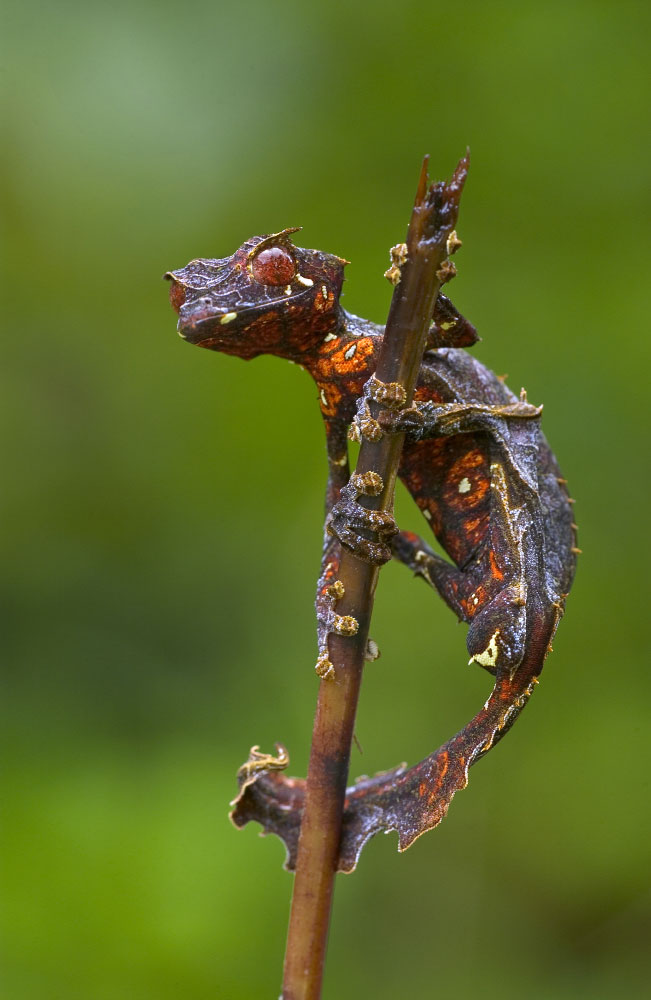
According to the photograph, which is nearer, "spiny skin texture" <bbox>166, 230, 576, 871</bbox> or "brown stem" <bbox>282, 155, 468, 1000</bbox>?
"brown stem" <bbox>282, 155, 468, 1000</bbox>

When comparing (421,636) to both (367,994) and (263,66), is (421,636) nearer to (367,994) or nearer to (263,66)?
(367,994)

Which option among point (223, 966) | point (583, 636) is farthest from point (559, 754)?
point (223, 966)

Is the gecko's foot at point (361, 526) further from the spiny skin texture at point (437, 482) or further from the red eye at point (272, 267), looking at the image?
the red eye at point (272, 267)

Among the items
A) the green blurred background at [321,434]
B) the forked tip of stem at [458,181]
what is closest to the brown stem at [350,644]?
the forked tip of stem at [458,181]

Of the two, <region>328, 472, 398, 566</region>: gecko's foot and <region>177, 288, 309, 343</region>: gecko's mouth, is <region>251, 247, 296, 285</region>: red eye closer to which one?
<region>177, 288, 309, 343</region>: gecko's mouth

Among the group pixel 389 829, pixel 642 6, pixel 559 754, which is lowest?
pixel 389 829

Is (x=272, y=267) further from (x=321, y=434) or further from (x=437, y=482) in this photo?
(x=321, y=434)

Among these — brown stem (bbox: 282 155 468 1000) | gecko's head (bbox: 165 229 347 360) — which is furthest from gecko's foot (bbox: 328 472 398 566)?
gecko's head (bbox: 165 229 347 360)
